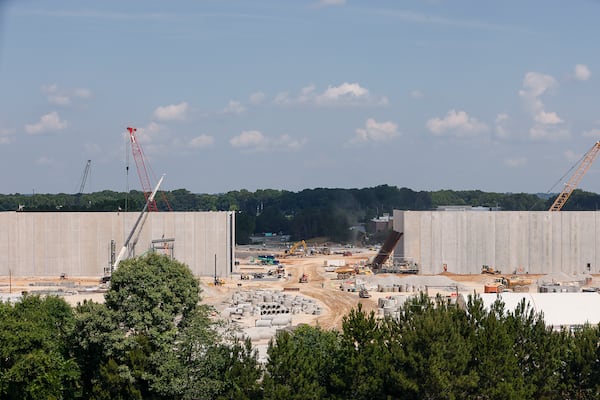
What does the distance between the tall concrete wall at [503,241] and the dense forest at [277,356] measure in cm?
5059

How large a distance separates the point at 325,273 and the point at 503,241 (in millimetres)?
18940

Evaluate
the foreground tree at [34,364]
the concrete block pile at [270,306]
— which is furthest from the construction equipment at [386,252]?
the foreground tree at [34,364]

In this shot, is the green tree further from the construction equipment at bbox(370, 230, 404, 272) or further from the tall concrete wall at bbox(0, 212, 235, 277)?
the construction equipment at bbox(370, 230, 404, 272)

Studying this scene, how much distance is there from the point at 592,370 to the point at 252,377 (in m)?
12.1

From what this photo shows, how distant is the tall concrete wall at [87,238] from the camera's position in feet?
267

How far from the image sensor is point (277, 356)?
98.5 feet

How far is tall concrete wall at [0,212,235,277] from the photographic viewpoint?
3199 inches

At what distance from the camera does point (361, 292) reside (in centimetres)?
7000

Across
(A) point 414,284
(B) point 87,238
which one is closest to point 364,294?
(A) point 414,284

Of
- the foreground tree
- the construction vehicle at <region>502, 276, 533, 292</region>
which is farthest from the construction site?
the foreground tree

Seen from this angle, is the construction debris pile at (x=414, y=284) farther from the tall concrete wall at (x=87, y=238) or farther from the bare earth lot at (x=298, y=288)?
the tall concrete wall at (x=87, y=238)

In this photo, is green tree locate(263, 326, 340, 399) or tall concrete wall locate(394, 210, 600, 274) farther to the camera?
tall concrete wall locate(394, 210, 600, 274)

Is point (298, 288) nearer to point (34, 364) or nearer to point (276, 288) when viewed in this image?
point (276, 288)

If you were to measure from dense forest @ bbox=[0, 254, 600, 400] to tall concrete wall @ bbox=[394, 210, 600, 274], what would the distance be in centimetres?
5059
